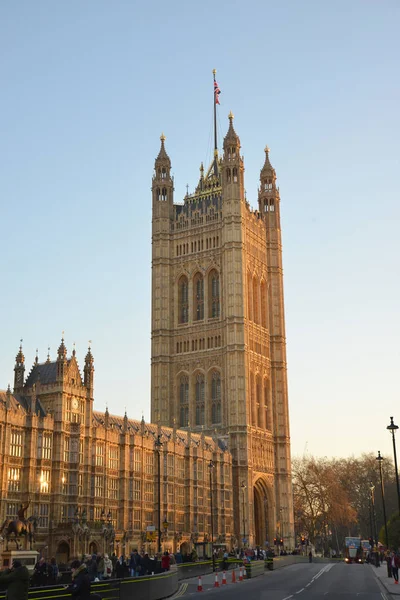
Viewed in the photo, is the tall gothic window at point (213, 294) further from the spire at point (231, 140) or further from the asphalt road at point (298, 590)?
the asphalt road at point (298, 590)

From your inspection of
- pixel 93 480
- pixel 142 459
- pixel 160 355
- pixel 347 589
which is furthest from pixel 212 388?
pixel 347 589

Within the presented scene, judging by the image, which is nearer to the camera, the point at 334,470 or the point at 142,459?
the point at 142,459

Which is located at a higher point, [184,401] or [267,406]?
[184,401]

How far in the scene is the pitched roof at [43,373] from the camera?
207 feet

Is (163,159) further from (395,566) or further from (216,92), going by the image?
(395,566)

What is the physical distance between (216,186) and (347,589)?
85129mm

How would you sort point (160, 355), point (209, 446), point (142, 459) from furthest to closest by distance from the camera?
point (160, 355)
point (209, 446)
point (142, 459)

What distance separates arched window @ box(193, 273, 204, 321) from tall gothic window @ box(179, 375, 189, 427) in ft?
30.0

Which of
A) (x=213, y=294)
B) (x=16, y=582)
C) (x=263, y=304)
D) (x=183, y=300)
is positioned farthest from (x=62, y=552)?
(x=263, y=304)

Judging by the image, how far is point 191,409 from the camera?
342ft

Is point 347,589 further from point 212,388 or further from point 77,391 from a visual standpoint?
point 212,388

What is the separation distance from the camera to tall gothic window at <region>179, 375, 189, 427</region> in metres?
105

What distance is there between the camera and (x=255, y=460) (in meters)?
99.2

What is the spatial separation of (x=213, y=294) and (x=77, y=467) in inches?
1962
